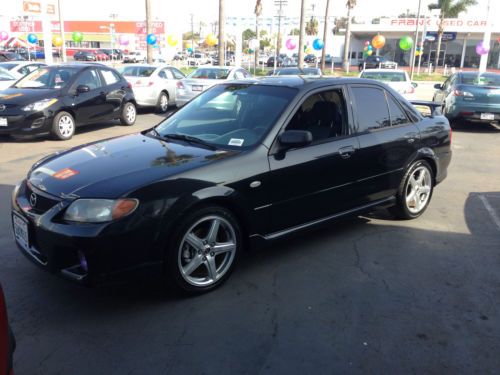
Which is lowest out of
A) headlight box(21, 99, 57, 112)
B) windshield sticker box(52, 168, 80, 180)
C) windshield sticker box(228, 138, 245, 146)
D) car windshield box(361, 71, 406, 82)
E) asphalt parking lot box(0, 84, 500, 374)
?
asphalt parking lot box(0, 84, 500, 374)

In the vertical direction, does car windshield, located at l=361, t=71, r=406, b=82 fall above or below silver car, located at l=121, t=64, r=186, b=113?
above

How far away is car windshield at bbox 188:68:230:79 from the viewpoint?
15.2 meters

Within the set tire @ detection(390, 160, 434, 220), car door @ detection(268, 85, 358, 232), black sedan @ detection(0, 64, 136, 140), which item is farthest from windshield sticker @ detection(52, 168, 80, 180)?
black sedan @ detection(0, 64, 136, 140)

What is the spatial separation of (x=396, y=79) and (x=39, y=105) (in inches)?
437

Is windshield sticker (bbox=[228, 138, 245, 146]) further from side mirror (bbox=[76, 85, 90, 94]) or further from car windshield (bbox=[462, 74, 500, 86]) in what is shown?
car windshield (bbox=[462, 74, 500, 86])

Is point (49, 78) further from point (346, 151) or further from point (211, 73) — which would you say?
point (346, 151)

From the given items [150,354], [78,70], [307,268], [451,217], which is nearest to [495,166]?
[451,217]

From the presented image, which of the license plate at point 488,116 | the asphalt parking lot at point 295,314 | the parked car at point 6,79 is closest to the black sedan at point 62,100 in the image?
the parked car at point 6,79

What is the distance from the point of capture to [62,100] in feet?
33.0

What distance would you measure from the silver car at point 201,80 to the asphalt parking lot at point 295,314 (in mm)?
10016

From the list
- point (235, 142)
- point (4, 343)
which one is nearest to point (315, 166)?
point (235, 142)

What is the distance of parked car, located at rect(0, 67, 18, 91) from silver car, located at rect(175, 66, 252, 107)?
4683 mm

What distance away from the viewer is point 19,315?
11.0 feet

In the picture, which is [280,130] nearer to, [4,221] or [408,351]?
[408,351]
